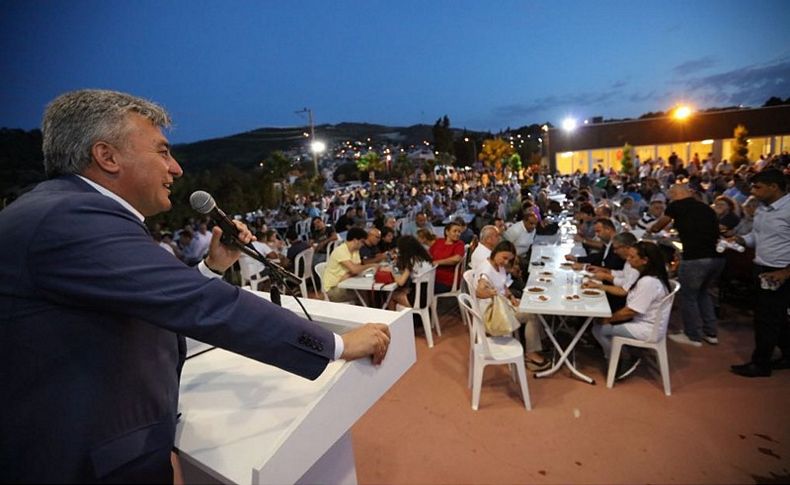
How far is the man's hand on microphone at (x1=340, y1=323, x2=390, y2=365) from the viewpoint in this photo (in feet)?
3.95

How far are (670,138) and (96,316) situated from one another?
3592cm

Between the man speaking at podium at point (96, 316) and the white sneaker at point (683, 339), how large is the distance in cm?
508

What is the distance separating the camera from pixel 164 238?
8.53 metres

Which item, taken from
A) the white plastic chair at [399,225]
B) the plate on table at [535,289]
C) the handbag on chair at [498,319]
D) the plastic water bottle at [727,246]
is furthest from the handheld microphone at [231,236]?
the white plastic chair at [399,225]

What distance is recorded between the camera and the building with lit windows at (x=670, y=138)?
2584cm

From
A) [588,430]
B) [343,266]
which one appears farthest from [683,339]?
[343,266]

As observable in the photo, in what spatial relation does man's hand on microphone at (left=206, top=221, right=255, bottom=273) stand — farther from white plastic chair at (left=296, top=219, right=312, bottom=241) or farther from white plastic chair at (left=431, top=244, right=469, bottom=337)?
white plastic chair at (left=296, top=219, right=312, bottom=241)

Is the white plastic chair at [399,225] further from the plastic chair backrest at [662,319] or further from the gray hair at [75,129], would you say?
the gray hair at [75,129]

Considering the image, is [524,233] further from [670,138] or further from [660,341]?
[670,138]

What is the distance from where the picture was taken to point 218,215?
5.10 feet

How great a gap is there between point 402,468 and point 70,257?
274 centimetres

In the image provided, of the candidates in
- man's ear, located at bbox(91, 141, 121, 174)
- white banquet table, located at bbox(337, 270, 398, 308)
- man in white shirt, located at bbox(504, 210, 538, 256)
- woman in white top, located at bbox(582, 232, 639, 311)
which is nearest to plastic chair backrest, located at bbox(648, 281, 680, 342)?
woman in white top, located at bbox(582, 232, 639, 311)

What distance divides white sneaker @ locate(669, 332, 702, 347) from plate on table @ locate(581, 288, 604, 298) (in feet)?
4.77

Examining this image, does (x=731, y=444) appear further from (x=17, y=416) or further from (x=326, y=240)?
(x=326, y=240)
